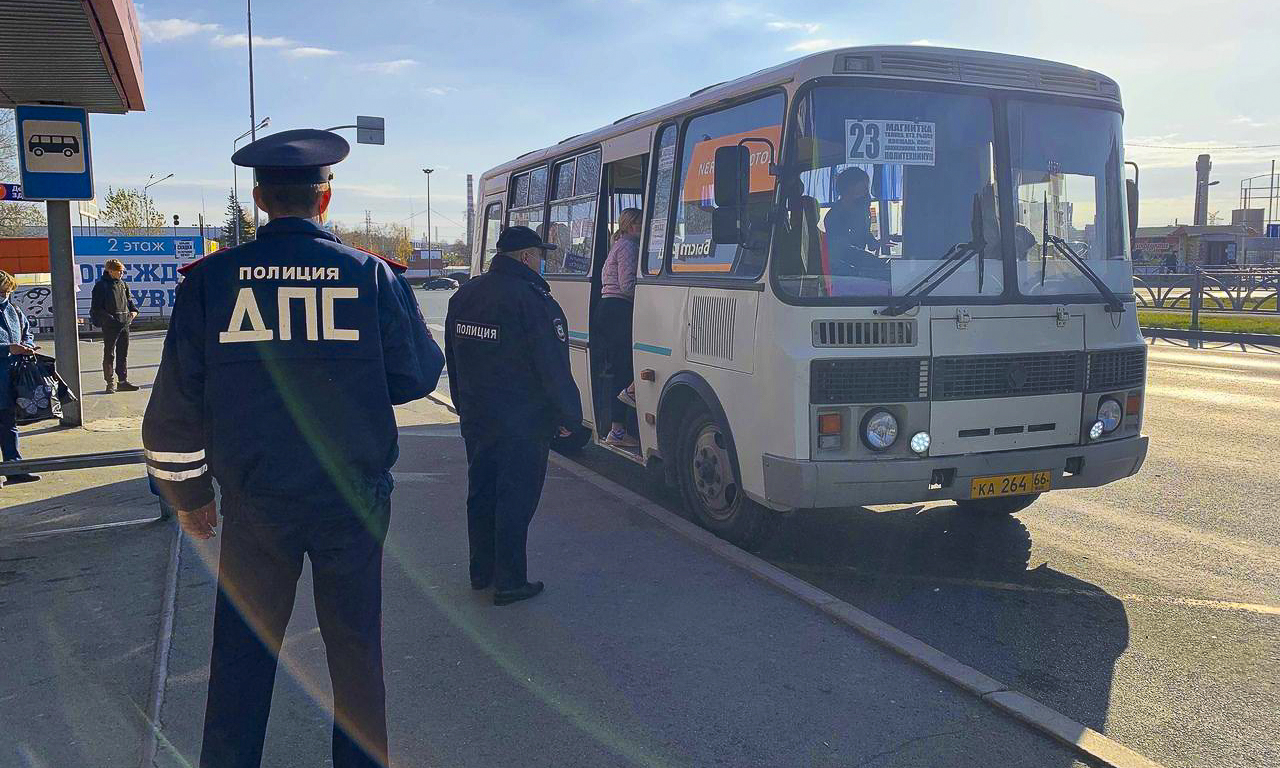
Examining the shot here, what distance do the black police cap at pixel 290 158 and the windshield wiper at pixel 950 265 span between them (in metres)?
3.22

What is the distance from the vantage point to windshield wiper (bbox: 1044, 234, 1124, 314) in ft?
19.6

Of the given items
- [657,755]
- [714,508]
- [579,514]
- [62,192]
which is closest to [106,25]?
[62,192]

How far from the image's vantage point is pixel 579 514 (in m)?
7.13

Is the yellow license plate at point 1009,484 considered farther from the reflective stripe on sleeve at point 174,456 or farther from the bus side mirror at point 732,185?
the reflective stripe on sleeve at point 174,456

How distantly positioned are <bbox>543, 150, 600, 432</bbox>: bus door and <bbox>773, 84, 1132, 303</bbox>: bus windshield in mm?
3270

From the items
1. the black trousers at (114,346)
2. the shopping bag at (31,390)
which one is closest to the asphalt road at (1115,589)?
the shopping bag at (31,390)

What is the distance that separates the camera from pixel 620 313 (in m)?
7.96

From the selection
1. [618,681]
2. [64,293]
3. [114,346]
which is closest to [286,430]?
[618,681]

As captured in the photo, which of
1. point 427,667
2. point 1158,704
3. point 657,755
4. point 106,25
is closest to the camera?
point 657,755

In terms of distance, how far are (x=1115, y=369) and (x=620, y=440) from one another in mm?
3673

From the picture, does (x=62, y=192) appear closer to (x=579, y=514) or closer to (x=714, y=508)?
(x=579, y=514)

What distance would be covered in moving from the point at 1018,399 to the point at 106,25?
272 inches

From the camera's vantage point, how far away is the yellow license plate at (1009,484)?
5.59 metres

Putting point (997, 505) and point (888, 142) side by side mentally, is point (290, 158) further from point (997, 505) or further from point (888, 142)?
point (997, 505)
